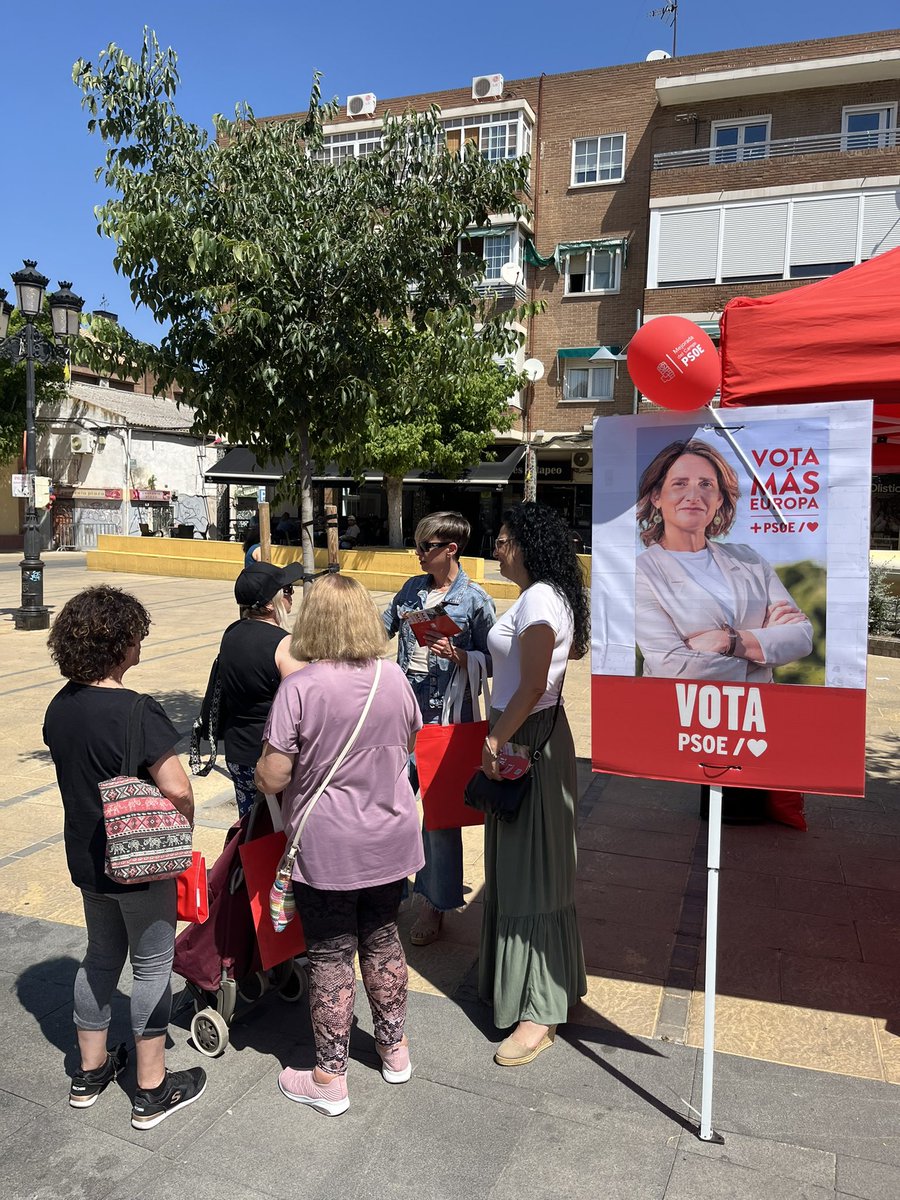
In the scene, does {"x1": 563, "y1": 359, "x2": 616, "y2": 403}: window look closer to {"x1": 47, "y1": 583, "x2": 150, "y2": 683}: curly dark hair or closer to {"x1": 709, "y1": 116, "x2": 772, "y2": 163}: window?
{"x1": 709, "y1": 116, "x2": 772, "y2": 163}: window

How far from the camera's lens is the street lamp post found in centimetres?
1177

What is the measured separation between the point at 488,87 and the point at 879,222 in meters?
13.4

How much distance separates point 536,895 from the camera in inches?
122

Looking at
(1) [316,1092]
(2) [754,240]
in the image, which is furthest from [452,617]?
(2) [754,240]

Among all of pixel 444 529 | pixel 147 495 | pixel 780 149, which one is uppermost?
pixel 780 149

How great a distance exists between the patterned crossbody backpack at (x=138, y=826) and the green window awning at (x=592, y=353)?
1027 inches

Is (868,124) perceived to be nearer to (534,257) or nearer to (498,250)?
(534,257)

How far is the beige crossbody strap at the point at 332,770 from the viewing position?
105 inches

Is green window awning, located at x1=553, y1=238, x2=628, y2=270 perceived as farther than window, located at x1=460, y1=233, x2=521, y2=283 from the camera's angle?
No

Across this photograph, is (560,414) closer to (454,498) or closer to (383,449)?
(454,498)

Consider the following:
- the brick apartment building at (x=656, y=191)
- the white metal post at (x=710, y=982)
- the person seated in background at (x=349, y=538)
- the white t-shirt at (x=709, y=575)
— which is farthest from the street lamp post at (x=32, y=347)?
the brick apartment building at (x=656, y=191)

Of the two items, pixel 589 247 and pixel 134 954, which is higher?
pixel 589 247

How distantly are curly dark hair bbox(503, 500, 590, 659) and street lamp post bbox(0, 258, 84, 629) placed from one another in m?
9.61

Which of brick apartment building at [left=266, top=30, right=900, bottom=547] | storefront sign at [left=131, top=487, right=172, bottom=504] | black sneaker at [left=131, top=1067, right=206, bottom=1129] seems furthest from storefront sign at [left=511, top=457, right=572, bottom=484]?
black sneaker at [left=131, top=1067, right=206, bottom=1129]
